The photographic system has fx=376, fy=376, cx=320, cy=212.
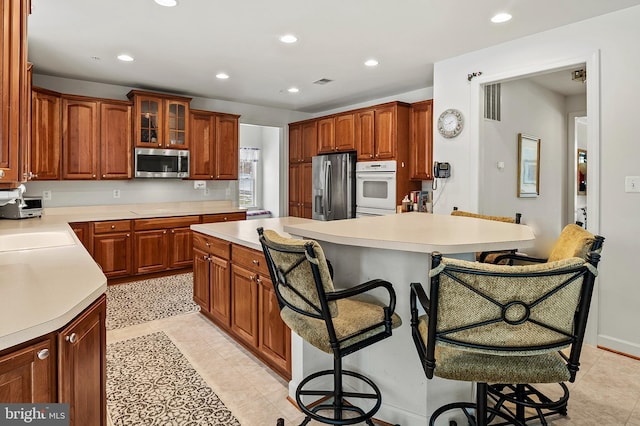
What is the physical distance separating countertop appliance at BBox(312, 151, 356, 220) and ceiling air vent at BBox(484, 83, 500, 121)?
1.87 meters

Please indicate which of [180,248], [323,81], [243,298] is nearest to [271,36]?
[323,81]

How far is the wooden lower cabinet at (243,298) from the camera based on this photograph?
2318 millimetres

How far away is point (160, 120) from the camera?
198 inches

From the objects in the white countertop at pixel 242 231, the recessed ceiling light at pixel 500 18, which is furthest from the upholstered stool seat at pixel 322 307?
the recessed ceiling light at pixel 500 18

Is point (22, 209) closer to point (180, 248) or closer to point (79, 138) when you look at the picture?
point (79, 138)

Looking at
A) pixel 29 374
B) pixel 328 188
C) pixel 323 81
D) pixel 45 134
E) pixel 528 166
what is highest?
pixel 323 81

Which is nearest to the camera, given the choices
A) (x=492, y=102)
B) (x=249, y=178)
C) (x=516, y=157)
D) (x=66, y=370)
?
(x=66, y=370)

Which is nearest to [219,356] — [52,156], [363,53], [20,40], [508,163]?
[20,40]

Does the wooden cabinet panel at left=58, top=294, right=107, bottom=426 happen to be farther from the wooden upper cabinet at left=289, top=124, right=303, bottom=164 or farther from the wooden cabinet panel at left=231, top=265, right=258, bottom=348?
the wooden upper cabinet at left=289, top=124, right=303, bottom=164

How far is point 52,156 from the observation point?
438cm

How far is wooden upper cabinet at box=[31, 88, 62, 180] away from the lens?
4098 mm

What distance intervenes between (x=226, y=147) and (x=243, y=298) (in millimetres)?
3594

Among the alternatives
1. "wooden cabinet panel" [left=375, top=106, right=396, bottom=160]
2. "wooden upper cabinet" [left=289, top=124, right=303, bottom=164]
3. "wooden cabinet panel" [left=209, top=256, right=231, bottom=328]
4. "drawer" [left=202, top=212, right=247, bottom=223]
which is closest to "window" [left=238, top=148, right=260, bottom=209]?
"wooden upper cabinet" [left=289, top=124, right=303, bottom=164]

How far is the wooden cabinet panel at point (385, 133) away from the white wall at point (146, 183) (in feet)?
7.42
